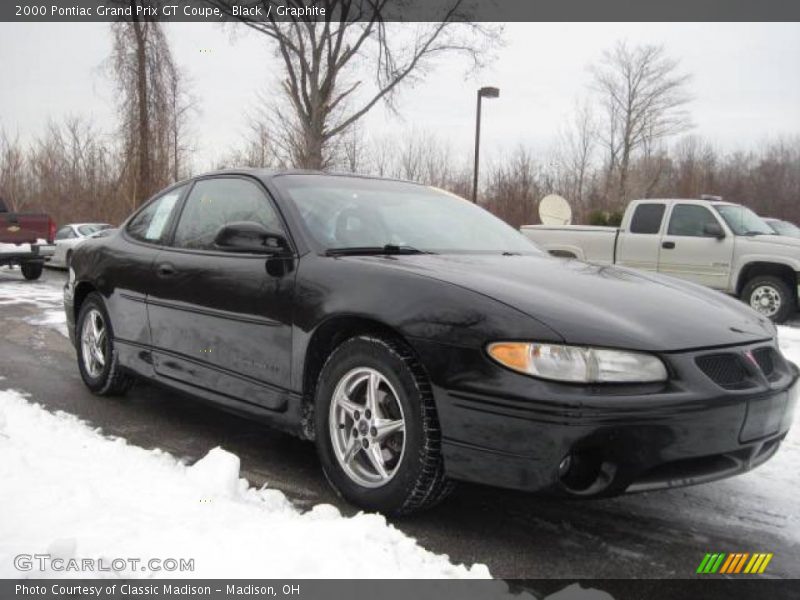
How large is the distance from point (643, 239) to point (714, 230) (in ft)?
3.33

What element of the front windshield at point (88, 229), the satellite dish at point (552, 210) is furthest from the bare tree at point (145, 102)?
the satellite dish at point (552, 210)

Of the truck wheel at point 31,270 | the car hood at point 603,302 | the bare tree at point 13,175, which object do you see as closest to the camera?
the car hood at point 603,302

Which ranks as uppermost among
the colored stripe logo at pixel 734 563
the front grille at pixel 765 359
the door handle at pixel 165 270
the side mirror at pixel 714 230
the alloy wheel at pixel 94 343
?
the side mirror at pixel 714 230

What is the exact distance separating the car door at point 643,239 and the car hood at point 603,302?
25.5ft

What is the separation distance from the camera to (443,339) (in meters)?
2.60

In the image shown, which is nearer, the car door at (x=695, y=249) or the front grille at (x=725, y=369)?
the front grille at (x=725, y=369)

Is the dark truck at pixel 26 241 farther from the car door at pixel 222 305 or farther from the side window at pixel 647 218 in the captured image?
the car door at pixel 222 305

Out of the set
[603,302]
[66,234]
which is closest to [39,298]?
[66,234]

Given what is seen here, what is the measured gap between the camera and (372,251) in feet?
10.8

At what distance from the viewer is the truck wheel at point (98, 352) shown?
4602mm

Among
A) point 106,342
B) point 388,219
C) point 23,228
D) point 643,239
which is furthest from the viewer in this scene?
point 23,228

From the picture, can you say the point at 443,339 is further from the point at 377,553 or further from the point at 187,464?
the point at 187,464

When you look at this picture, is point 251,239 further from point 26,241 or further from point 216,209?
point 26,241

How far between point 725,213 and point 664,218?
0.86 m
